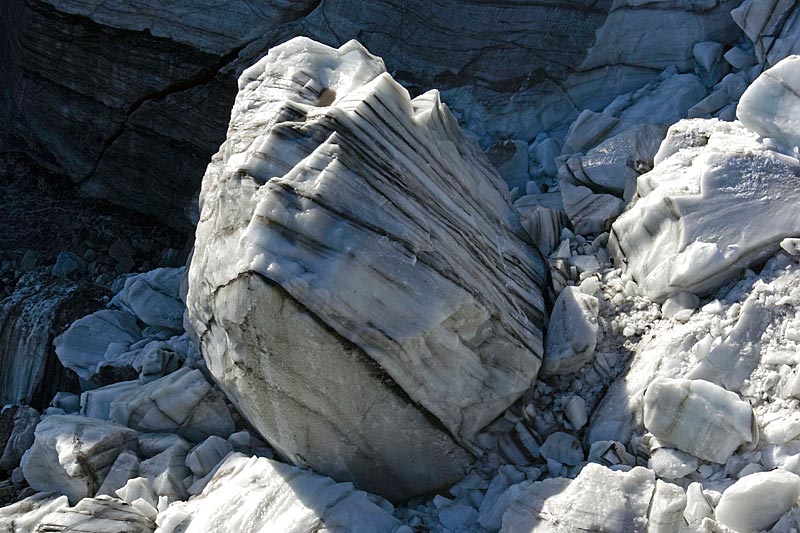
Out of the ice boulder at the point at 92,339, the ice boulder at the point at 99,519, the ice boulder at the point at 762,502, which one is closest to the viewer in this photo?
the ice boulder at the point at 762,502

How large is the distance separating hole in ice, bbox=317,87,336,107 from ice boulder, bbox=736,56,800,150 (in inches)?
56.8

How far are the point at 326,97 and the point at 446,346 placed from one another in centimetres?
99

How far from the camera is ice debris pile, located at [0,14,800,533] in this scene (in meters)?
2.53

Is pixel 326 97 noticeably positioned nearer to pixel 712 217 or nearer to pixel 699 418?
pixel 712 217

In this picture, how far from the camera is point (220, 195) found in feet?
9.35

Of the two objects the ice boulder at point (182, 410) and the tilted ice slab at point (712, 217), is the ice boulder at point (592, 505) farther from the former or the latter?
the ice boulder at point (182, 410)

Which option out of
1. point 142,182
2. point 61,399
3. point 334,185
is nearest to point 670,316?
point 334,185

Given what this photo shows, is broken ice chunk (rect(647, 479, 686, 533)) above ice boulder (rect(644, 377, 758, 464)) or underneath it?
underneath

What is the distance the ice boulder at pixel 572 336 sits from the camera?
9.56 feet

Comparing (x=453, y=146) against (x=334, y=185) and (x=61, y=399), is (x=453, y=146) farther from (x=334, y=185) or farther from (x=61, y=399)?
(x=61, y=399)

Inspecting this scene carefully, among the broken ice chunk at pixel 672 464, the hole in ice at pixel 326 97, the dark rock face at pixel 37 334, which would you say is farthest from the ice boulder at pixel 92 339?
the broken ice chunk at pixel 672 464

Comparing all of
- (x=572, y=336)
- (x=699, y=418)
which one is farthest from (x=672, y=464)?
(x=572, y=336)

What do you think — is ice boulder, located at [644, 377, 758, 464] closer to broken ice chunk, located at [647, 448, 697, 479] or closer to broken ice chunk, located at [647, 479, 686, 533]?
broken ice chunk, located at [647, 448, 697, 479]

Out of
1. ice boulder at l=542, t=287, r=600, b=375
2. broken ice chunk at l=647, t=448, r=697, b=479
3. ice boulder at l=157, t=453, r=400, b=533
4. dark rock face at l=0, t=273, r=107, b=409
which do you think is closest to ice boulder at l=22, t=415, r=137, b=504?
ice boulder at l=157, t=453, r=400, b=533
